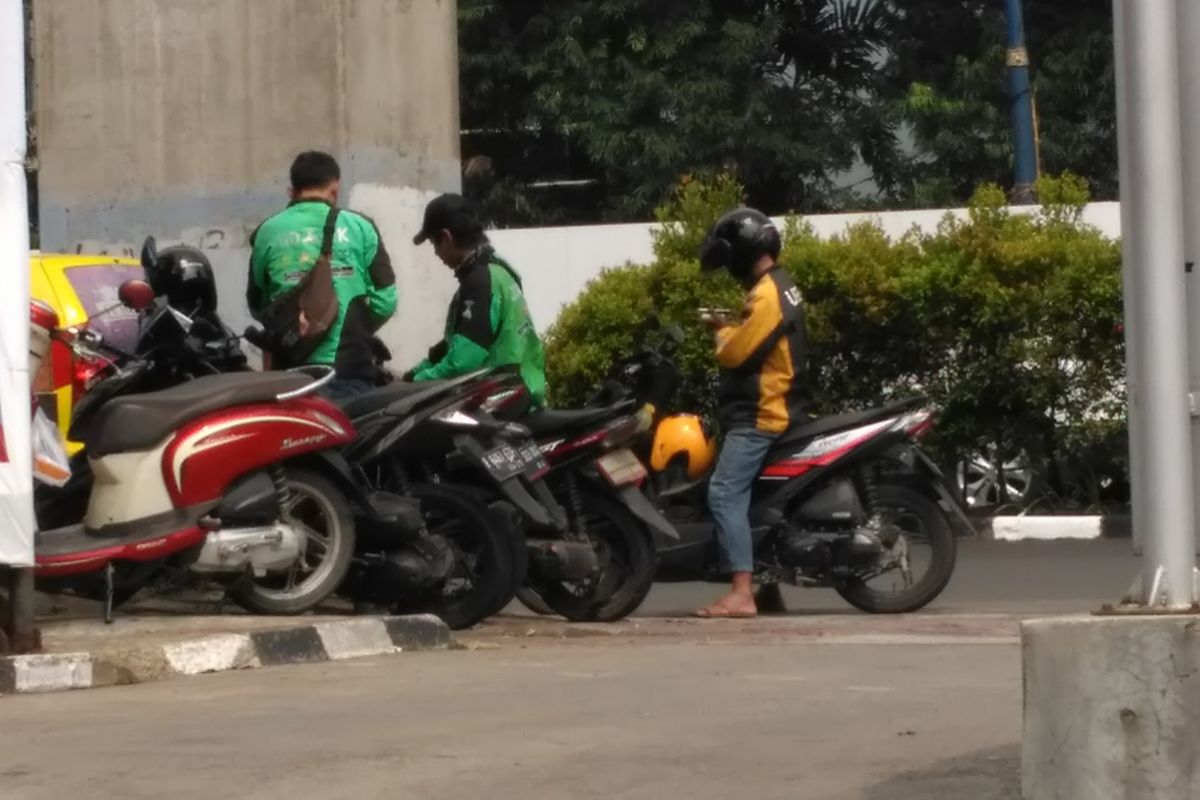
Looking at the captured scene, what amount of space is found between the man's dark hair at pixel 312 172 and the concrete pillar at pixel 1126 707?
507 centimetres

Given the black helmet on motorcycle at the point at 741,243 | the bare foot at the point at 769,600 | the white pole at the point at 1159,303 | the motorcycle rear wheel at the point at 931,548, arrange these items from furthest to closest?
the bare foot at the point at 769,600, the black helmet on motorcycle at the point at 741,243, the motorcycle rear wheel at the point at 931,548, the white pole at the point at 1159,303

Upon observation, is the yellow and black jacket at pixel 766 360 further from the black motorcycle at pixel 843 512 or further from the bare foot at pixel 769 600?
the bare foot at pixel 769 600

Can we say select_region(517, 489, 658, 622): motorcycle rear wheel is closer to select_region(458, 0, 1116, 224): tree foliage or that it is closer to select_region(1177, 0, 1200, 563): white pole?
select_region(1177, 0, 1200, 563): white pole

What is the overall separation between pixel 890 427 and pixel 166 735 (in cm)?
420

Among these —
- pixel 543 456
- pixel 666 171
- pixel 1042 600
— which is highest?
pixel 666 171

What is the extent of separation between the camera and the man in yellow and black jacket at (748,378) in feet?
31.0

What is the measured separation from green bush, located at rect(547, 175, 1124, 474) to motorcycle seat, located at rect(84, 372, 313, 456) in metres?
6.30

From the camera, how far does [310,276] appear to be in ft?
29.0

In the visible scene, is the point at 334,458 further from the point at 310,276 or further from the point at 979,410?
the point at 979,410

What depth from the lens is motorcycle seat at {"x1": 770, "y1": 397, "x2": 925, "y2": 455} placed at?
9461 mm

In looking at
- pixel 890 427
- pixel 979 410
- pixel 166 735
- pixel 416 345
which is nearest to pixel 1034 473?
pixel 979 410

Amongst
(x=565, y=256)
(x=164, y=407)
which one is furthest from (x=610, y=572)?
(x=565, y=256)

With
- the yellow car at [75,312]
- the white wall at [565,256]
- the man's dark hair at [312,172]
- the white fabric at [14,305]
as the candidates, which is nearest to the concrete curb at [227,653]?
the white fabric at [14,305]

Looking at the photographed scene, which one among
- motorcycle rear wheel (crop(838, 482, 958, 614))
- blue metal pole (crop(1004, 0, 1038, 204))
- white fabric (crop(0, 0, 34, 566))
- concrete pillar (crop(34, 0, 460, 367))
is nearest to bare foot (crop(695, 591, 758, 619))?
motorcycle rear wheel (crop(838, 482, 958, 614))
